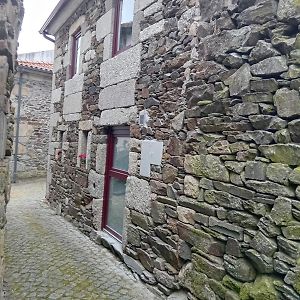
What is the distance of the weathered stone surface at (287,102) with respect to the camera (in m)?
2.11

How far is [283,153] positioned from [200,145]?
850 mm

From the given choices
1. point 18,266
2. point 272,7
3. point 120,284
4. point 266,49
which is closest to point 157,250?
point 120,284

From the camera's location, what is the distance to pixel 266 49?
2293 mm

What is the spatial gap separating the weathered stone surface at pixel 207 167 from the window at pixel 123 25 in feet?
7.69

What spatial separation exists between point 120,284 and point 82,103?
3.40 metres

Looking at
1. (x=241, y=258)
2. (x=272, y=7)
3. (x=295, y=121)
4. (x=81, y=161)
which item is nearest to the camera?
(x=295, y=121)

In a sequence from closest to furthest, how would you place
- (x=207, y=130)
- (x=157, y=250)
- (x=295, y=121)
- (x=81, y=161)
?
(x=295, y=121) < (x=207, y=130) < (x=157, y=250) < (x=81, y=161)

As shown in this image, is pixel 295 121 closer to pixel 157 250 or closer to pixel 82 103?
pixel 157 250

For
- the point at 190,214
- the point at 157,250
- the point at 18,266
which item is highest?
the point at 190,214

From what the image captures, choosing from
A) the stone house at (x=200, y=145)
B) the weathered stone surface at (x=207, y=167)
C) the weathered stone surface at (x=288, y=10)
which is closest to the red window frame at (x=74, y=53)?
the stone house at (x=200, y=145)

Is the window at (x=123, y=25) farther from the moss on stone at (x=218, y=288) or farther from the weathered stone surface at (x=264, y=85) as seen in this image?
the moss on stone at (x=218, y=288)

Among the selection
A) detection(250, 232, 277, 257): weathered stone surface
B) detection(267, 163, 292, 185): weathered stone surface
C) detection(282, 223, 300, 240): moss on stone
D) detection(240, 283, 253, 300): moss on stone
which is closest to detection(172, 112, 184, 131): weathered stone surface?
detection(267, 163, 292, 185): weathered stone surface

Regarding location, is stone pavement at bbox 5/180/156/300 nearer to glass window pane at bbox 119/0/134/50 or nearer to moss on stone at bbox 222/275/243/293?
moss on stone at bbox 222/275/243/293

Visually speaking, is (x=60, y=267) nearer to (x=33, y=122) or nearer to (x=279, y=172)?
(x=279, y=172)
